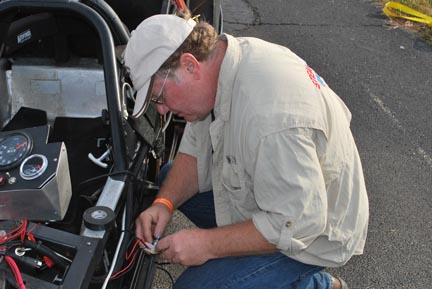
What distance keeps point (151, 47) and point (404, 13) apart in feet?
19.5

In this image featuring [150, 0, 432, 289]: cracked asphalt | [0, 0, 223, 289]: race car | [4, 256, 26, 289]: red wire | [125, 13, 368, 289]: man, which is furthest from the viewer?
[150, 0, 432, 289]: cracked asphalt

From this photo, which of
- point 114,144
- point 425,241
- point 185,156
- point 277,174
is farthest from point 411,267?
point 114,144

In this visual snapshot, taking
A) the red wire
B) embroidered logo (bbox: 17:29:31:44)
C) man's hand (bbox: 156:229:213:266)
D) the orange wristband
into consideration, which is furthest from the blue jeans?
embroidered logo (bbox: 17:29:31:44)

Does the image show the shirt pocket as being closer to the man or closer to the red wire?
the man

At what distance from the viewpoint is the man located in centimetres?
175

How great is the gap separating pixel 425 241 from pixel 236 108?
1.94m

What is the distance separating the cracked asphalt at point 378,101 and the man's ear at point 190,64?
1356 mm

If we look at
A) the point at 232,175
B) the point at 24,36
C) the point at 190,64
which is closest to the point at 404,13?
the point at 24,36

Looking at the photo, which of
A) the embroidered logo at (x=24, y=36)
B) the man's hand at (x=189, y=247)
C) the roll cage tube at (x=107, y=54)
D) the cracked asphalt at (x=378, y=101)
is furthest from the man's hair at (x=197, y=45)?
the cracked asphalt at (x=378, y=101)

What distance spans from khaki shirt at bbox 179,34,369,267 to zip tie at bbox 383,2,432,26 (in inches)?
204

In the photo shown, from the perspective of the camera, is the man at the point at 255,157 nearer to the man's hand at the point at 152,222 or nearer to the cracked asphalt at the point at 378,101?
the man's hand at the point at 152,222

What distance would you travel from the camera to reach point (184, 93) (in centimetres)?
189

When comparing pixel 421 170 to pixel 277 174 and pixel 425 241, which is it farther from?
pixel 277 174

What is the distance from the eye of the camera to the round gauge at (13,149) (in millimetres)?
1810
